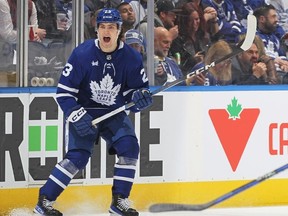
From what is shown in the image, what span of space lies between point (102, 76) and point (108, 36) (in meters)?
0.24

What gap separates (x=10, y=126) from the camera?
6914mm

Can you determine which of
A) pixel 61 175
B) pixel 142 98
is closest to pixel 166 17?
pixel 142 98

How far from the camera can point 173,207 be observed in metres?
6.87

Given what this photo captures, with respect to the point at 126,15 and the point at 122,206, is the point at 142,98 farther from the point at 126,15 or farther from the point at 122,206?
the point at 126,15

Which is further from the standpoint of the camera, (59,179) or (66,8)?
(66,8)

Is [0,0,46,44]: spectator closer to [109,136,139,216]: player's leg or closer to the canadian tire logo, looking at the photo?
[109,136,139,216]: player's leg

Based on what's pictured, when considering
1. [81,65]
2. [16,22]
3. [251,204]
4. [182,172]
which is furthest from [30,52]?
[251,204]

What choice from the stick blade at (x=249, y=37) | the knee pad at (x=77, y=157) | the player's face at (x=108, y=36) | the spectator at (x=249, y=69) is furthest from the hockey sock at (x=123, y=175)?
the spectator at (x=249, y=69)

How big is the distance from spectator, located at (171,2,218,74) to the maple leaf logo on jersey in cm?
103

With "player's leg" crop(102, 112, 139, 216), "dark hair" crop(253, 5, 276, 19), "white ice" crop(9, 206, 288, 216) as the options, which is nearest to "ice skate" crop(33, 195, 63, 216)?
"player's leg" crop(102, 112, 139, 216)

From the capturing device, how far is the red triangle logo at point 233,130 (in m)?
7.53

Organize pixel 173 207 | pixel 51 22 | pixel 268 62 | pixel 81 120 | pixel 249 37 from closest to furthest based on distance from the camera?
pixel 81 120
pixel 249 37
pixel 173 207
pixel 51 22
pixel 268 62

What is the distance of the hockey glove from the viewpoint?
20.7ft

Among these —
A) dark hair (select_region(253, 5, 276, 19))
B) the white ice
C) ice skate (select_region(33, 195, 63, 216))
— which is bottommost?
the white ice
